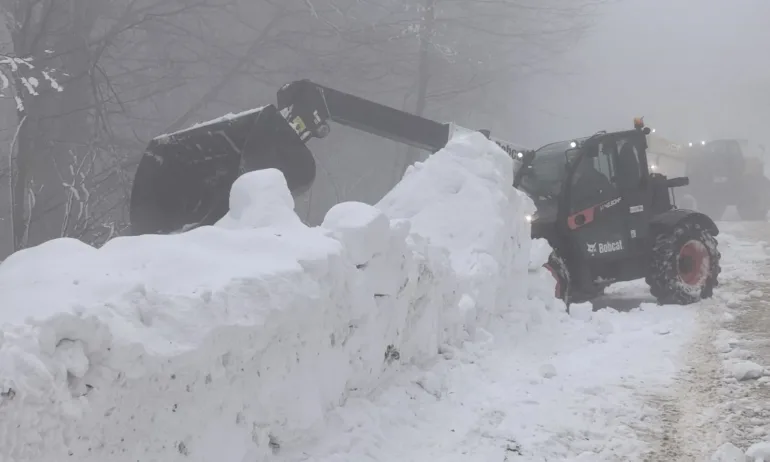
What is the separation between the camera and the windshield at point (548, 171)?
8.75m

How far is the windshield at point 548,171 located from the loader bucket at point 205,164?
3363 millimetres

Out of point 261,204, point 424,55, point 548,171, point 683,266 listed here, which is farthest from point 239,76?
point 261,204

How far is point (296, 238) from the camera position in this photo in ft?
14.2

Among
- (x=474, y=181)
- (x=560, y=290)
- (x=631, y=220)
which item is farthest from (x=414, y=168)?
(x=631, y=220)

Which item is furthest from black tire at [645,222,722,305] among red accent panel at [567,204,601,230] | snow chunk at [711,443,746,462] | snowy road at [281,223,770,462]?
snow chunk at [711,443,746,462]

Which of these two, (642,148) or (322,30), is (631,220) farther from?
(322,30)

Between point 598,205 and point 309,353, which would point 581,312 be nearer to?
point 598,205

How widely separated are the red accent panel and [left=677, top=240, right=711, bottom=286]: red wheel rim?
1244mm

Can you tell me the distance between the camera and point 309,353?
3926mm

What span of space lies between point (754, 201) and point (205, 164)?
2216 cm

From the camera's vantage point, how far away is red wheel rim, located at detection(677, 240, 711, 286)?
347 inches

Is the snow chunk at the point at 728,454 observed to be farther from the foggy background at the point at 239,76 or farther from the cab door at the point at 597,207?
the foggy background at the point at 239,76

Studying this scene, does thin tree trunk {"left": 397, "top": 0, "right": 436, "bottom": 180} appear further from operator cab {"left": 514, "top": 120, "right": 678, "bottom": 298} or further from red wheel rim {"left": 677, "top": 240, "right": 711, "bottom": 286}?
red wheel rim {"left": 677, "top": 240, "right": 711, "bottom": 286}

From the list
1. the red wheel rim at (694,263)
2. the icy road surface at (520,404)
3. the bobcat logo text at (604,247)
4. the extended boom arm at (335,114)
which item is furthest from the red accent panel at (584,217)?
the icy road surface at (520,404)
